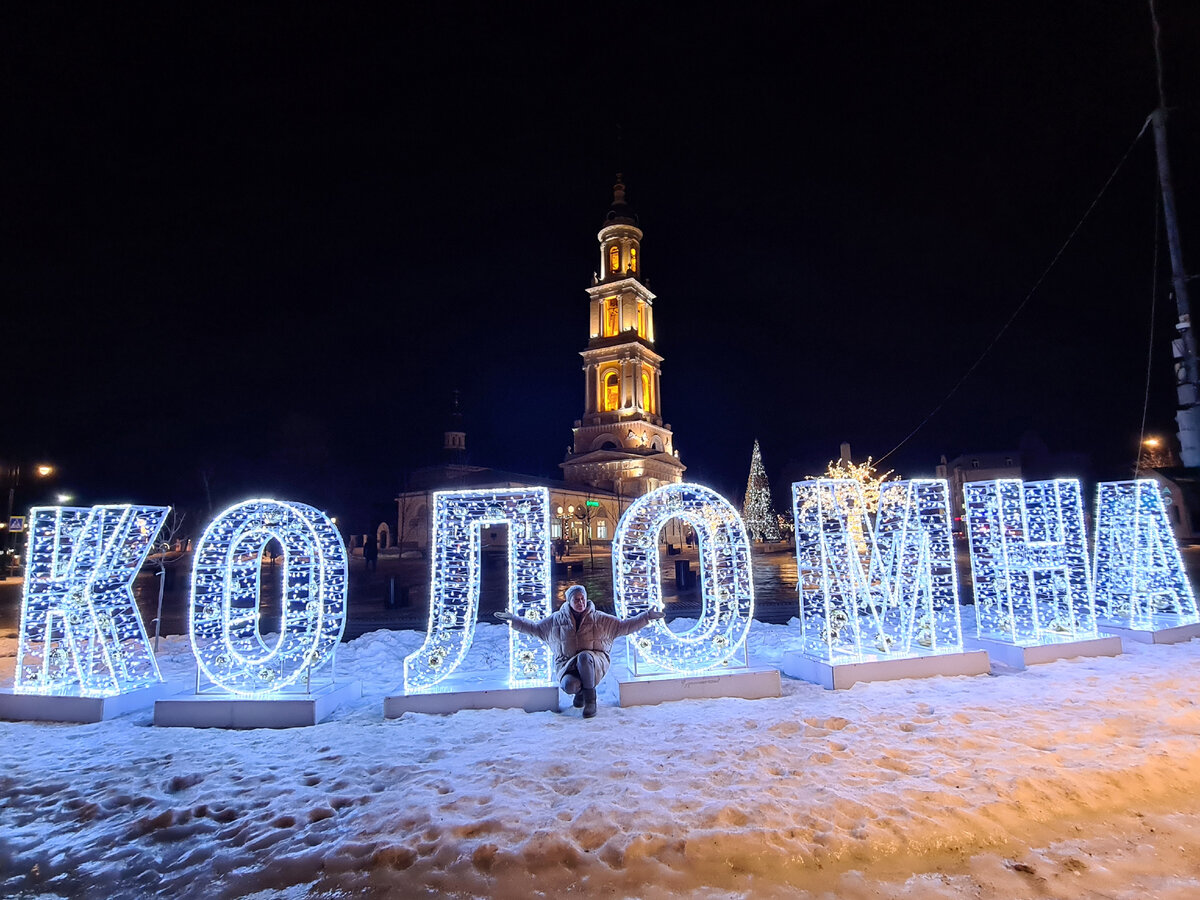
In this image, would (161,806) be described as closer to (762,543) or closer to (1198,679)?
(1198,679)

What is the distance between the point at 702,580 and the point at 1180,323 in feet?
19.2

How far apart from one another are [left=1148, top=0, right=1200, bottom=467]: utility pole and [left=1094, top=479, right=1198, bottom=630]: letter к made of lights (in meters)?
4.91

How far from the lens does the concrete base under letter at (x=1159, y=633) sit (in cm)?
945

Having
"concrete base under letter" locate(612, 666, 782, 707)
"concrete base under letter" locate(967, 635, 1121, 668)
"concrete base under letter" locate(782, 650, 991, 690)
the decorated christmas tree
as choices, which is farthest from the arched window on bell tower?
Result: "concrete base under letter" locate(612, 666, 782, 707)

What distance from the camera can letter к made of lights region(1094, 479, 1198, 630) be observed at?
997 centimetres

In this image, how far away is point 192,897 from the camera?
3.46 m

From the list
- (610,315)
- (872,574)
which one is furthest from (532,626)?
(610,315)

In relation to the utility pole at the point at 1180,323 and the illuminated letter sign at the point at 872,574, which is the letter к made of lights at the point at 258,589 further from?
the utility pole at the point at 1180,323

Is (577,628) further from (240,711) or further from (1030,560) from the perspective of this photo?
(1030,560)

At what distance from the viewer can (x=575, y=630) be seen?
7098 millimetres

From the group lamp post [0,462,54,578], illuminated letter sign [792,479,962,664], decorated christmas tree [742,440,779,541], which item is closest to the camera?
illuminated letter sign [792,479,962,664]

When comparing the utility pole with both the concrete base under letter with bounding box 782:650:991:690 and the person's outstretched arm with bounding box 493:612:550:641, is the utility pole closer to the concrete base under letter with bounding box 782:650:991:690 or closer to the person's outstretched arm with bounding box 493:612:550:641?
the concrete base under letter with bounding box 782:650:991:690

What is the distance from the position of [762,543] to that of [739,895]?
160 feet

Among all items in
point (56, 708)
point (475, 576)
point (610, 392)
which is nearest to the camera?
point (56, 708)
